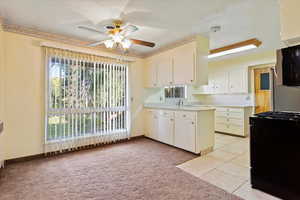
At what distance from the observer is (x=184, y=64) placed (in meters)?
3.40

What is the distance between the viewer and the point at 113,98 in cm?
389

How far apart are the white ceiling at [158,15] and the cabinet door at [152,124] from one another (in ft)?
6.83

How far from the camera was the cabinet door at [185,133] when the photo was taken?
3.11m

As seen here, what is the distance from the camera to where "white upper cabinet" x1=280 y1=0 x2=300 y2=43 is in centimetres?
157

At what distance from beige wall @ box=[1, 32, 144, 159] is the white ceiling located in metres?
0.45

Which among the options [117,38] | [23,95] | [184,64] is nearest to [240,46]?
[184,64]

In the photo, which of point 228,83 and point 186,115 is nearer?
point 186,115

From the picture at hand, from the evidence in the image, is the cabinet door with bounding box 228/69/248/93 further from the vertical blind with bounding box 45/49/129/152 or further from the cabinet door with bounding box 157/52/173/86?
the vertical blind with bounding box 45/49/129/152

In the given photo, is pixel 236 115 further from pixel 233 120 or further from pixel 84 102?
pixel 84 102

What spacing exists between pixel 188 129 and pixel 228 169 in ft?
3.32

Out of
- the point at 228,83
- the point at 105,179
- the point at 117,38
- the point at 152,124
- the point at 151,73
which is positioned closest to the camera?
the point at 105,179

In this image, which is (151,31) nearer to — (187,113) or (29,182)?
(187,113)

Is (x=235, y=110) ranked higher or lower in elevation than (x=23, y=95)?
lower

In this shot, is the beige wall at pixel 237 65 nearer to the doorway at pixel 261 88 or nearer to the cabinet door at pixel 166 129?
the doorway at pixel 261 88
